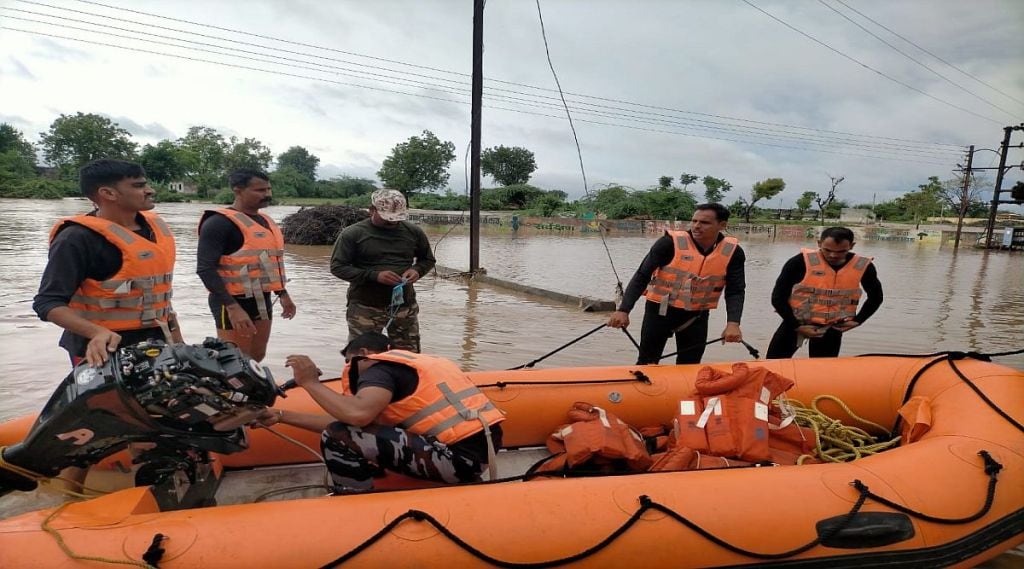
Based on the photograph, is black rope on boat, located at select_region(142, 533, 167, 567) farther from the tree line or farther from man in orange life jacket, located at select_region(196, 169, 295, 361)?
the tree line

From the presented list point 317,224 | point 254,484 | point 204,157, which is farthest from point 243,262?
point 204,157

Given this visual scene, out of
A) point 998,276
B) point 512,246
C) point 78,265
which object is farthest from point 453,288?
point 998,276

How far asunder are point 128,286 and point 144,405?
2.40 ft

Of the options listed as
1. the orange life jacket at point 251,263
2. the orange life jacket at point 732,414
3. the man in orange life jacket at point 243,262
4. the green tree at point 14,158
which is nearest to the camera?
the orange life jacket at point 732,414

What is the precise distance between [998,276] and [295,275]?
14.9m

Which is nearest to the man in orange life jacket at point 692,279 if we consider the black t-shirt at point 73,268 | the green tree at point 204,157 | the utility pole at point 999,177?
the black t-shirt at point 73,268

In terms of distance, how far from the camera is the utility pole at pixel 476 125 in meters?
8.23

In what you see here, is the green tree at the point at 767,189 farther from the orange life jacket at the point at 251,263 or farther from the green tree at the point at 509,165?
the orange life jacket at the point at 251,263

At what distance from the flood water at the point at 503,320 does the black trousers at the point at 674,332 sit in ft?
4.37

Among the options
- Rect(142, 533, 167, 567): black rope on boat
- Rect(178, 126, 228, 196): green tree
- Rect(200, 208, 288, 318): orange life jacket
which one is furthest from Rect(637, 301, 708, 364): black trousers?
Rect(178, 126, 228, 196): green tree

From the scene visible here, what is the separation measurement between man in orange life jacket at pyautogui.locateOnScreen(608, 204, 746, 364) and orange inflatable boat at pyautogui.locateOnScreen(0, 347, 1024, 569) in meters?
1.24

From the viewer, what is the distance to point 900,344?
5.77 meters

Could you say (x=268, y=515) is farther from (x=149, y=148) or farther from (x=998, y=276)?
(x=149, y=148)

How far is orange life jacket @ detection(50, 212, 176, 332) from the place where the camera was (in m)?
2.06
